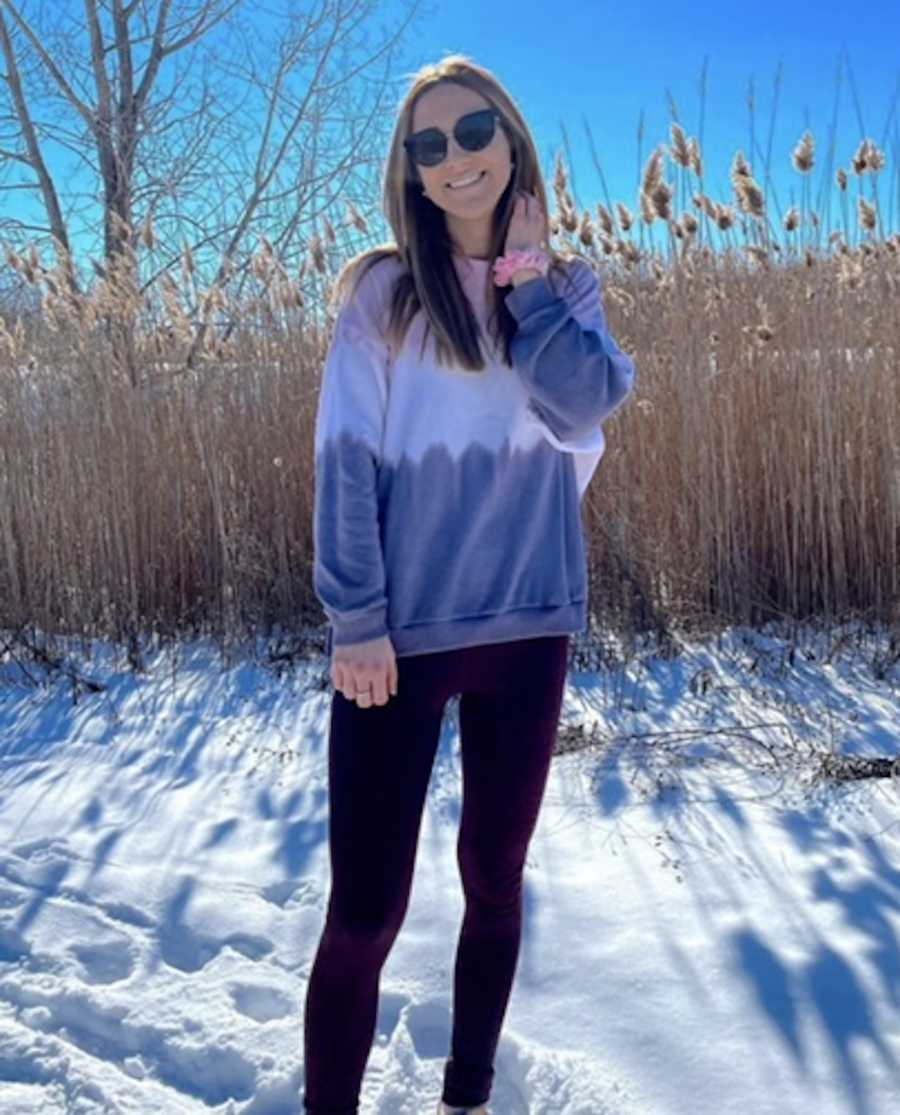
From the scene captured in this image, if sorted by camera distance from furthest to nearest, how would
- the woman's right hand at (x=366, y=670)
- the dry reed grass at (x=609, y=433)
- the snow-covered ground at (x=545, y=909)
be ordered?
the dry reed grass at (x=609, y=433)
the snow-covered ground at (x=545, y=909)
the woman's right hand at (x=366, y=670)

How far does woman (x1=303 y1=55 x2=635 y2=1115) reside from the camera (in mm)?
1308

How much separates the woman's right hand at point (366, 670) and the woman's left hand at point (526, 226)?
50 cm

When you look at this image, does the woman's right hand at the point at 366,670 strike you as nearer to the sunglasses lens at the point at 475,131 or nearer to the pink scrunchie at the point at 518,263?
the pink scrunchie at the point at 518,263

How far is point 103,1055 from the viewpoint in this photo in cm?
190

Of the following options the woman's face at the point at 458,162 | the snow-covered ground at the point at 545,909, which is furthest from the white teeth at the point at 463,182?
the snow-covered ground at the point at 545,909

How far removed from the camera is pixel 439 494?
52.9 inches

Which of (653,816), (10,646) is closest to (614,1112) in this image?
(653,816)

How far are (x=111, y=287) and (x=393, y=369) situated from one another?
3275 millimetres

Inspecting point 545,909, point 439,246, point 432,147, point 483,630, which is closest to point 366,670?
point 483,630

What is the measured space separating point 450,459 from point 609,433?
2.84 m

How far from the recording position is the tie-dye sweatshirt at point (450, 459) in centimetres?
130

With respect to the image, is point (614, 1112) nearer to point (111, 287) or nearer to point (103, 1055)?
point (103, 1055)

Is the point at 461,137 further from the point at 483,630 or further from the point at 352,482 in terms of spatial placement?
the point at 483,630

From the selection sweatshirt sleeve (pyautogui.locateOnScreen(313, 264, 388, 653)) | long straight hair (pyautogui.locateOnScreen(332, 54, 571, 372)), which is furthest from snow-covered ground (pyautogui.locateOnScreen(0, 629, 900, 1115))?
long straight hair (pyautogui.locateOnScreen(332, 54, 571, 372))
